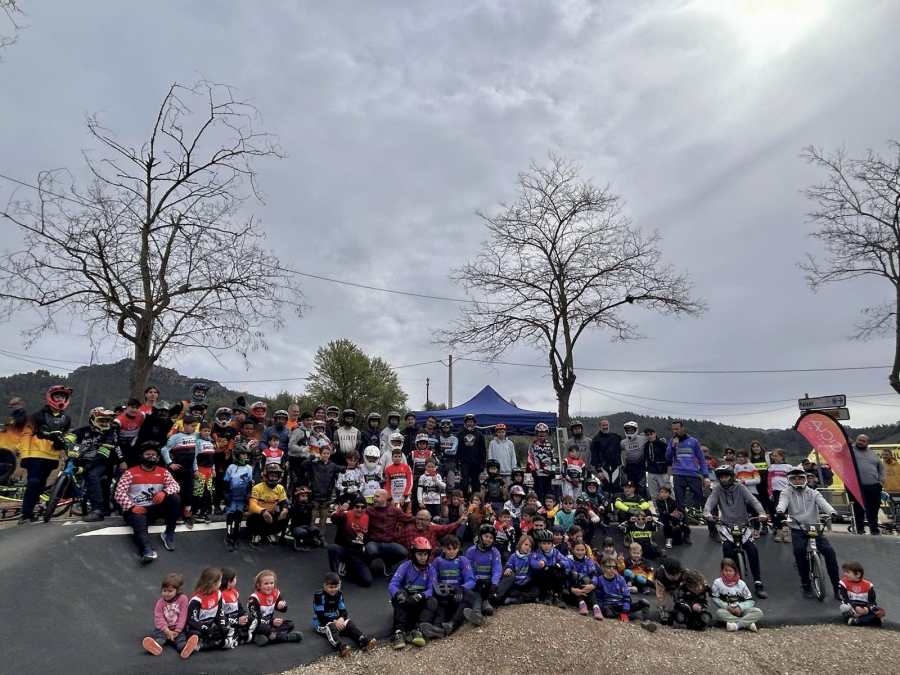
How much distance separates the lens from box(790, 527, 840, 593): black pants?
8.23 metres

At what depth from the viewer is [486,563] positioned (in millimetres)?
7758

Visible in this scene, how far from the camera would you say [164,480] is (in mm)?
8086

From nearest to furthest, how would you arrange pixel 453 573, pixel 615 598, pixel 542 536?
pixel 453 573 → pixel 615 598 → pixel 542 536

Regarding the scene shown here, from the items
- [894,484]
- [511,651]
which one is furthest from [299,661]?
[894,484]

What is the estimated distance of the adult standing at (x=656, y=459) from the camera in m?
11.1

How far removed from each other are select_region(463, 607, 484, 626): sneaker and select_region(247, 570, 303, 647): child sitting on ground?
2060 millimetres

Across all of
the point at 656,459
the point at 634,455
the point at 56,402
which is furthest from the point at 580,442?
the point at 56,402

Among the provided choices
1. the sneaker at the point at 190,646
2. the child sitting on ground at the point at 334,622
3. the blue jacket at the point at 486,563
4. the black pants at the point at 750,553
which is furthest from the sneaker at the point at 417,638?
the black pants at the point at 750,553

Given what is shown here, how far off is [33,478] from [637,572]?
9.91 metres

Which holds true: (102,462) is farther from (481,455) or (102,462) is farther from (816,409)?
(816,409)

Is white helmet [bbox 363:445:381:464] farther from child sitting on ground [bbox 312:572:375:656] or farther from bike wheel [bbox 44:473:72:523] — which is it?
bike wheel [bbox 44:473:72:523]

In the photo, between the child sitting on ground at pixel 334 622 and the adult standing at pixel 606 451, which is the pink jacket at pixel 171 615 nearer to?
the child sitting on ground at pixel 334 622

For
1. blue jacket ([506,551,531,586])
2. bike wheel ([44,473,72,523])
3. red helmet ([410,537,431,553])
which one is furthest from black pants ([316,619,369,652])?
bike wheel ([44,473,72,523])

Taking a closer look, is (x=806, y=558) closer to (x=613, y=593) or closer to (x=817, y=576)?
(x=817, y=576)
